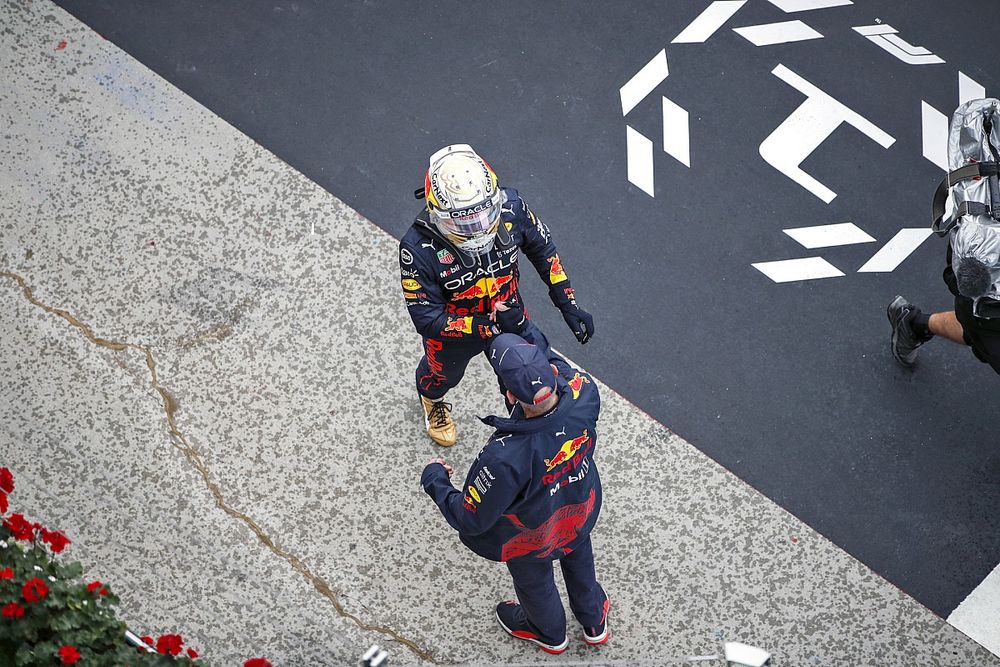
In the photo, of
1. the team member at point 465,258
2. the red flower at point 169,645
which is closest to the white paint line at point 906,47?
the team member at point 465,258

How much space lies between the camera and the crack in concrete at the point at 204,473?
441 cm

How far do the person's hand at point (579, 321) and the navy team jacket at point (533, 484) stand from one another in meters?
0.56

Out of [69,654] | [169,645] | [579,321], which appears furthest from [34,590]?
[579,321]

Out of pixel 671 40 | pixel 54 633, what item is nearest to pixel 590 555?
pixel 54 633

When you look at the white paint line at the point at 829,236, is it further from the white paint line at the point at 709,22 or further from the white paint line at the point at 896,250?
the white paint line at the point at 709,22

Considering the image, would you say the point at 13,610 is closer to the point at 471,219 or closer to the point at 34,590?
the point at 34,590

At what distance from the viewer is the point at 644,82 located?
223 inches

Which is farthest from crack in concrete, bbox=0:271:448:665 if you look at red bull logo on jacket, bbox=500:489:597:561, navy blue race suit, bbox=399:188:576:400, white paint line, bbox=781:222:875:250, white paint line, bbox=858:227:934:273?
white paint line, bbox=858:227:934:273

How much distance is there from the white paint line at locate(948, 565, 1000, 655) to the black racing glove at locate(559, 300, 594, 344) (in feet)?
6.97

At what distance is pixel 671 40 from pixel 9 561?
14.7ft

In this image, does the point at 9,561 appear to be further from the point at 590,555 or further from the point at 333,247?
the point at 333,247

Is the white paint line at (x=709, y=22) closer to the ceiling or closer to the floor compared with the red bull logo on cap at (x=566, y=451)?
closer to the ceiling

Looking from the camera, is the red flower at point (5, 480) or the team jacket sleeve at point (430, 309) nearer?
the red flower at point (5, 480)

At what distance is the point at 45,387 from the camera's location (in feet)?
15.9
